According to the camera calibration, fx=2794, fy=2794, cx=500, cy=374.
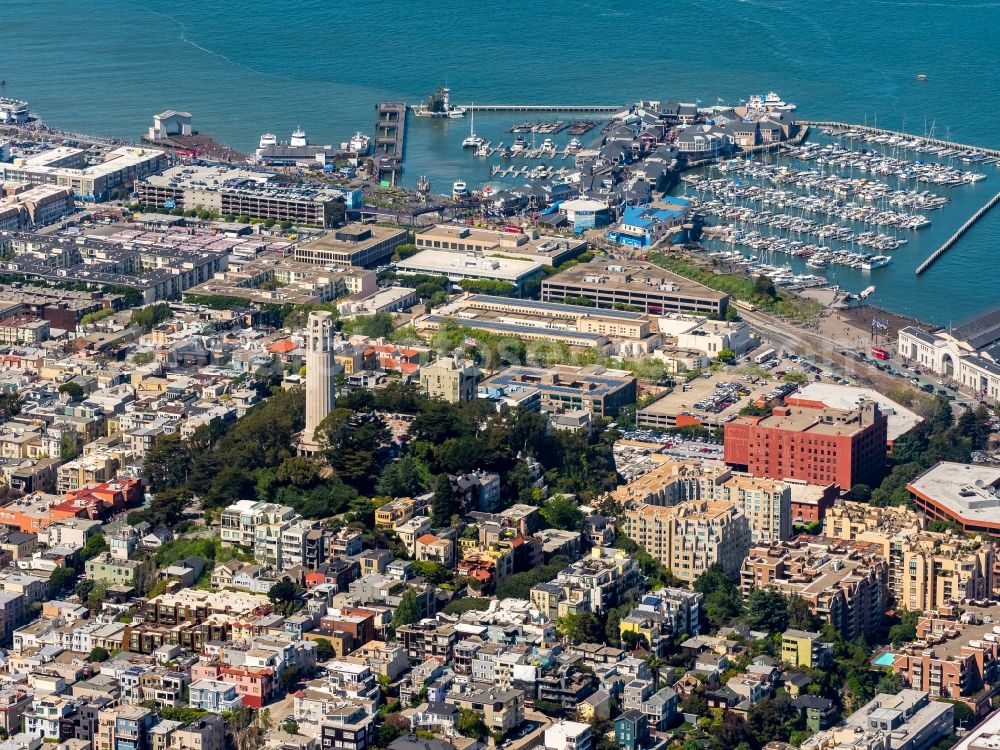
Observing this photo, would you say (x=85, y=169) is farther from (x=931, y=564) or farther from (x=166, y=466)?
(x=931, y=564)

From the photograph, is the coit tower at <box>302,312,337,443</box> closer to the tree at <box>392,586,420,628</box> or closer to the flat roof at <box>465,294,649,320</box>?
the tree at <box>392,586,420,628</box>

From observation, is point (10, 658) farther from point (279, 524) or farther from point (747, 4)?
point (747, 4)

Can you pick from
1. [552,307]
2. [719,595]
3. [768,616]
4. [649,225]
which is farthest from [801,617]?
[649,225]

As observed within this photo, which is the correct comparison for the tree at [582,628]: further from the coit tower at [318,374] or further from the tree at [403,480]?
the coit tower at [318,374]

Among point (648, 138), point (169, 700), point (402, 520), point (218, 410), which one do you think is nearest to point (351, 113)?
point (648, 138)

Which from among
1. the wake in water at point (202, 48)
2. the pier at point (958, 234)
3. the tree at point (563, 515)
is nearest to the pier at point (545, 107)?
the wake in water at point (202, 48)

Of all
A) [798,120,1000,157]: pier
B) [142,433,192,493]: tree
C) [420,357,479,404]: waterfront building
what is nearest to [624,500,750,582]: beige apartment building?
[420,357,479,404]: waterfront building
